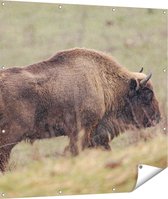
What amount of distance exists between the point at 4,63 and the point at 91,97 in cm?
60

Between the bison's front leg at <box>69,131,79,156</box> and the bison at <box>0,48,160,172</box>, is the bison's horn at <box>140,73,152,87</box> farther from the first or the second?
the bison's front leg at <box>69,131,79,156</box>

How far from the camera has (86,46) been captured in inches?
174

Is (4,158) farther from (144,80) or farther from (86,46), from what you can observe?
(144,80)

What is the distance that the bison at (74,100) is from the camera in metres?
4.24

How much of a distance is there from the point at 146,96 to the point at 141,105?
68mm

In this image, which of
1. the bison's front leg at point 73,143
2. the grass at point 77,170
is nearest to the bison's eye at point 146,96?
the grass at point 77,170

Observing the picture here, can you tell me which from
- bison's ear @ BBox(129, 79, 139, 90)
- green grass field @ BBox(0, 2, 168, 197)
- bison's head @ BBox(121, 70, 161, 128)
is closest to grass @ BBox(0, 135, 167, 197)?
green grass field @ BBox(0, 2, 168, 197)

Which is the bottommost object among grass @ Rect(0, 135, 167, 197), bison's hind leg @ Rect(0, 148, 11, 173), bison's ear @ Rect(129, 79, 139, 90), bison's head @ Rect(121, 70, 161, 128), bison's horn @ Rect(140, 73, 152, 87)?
grass @ Rect(0, 135, 167, 197)

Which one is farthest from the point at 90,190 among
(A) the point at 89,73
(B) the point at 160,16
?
(B) the point at 160,16

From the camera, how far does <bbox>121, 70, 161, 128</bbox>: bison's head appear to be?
4.61 metres

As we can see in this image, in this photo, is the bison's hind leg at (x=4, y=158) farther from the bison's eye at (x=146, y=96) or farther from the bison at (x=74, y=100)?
the bison's eye at (x=146, y=96)

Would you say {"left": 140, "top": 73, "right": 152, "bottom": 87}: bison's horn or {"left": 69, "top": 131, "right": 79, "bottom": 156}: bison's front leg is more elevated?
{"left": 140, "top": 73, "right": 152, "bottom": 87}: bison's horn

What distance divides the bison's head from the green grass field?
45mm

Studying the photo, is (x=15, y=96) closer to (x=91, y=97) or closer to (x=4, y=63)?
(x=4, y=63)
